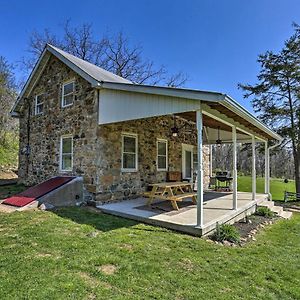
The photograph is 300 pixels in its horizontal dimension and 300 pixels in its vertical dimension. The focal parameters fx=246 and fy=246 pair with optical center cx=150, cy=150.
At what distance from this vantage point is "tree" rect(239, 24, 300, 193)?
13.8m

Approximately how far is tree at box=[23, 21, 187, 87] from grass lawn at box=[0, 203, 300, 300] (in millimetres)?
20466

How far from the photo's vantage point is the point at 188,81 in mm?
25922

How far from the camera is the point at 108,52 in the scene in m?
23.8

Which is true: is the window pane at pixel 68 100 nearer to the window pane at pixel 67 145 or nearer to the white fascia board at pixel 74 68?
the white fascia board at pixel 74 68

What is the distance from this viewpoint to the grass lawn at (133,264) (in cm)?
309

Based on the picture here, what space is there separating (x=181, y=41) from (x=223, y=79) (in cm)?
466

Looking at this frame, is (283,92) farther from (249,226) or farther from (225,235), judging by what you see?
(225,235)

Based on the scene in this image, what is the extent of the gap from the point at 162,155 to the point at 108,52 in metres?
16.8

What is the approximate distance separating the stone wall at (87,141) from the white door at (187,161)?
401mm

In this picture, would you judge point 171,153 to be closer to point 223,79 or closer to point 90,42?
point 223,79

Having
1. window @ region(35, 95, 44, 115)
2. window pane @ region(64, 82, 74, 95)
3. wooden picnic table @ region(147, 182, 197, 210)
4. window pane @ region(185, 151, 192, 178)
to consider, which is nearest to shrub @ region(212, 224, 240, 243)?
wooden picnic table @ region(147, 182, 197, 210)

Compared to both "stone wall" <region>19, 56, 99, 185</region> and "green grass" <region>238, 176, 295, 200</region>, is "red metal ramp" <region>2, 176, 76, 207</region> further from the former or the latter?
"green grass" <region>238, 176, 295, 200</region>

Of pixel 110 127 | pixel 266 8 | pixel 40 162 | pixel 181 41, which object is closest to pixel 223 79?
pixel 181 41

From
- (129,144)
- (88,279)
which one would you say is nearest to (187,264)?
(88,279)
